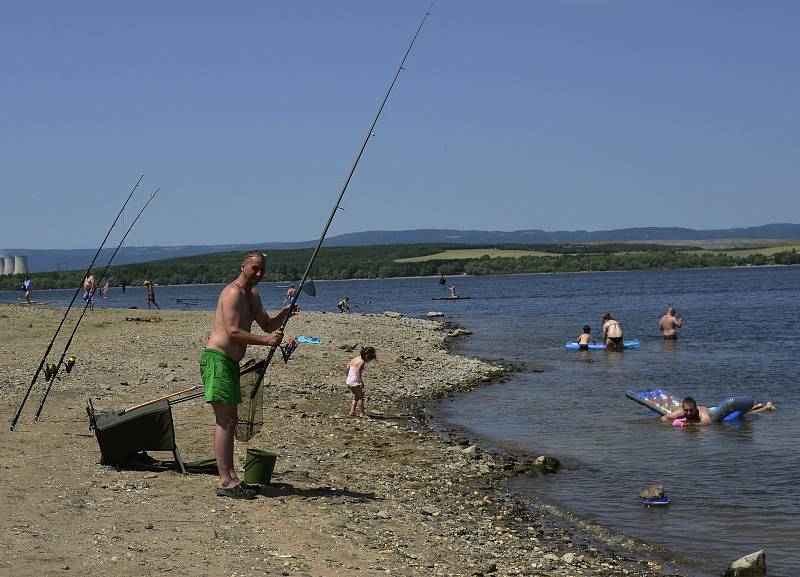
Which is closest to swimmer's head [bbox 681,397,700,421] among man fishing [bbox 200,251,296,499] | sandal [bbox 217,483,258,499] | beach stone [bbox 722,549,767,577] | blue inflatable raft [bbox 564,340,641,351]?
beach stone [bbox 722,549,767,577]

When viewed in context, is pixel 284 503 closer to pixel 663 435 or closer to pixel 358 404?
pixel 358 404

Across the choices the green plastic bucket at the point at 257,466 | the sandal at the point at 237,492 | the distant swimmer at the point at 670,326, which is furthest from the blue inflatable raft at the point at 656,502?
the distant swimmer at the point at 670,326

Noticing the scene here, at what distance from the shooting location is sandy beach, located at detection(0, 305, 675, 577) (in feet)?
25.1

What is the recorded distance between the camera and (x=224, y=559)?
7469mm

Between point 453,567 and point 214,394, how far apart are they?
2526 mm

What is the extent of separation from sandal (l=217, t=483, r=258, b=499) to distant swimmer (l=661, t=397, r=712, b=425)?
1066 cm

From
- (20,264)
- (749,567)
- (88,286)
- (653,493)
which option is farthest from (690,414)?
(20,264)

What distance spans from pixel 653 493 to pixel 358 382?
20.1 feet

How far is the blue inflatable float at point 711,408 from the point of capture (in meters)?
18.2

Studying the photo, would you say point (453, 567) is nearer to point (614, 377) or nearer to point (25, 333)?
point (614, 377)

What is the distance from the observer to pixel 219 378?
29.3 ft

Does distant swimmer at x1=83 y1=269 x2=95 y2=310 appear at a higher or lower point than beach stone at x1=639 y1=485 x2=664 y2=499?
higher

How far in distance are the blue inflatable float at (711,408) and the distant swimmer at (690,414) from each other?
129 millimetres

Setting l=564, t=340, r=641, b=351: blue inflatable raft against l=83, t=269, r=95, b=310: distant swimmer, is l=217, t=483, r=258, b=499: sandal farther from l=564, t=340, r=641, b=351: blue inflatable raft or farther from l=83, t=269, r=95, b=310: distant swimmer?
l=564, t=340, r=641, b=351: blue inflatable raft
